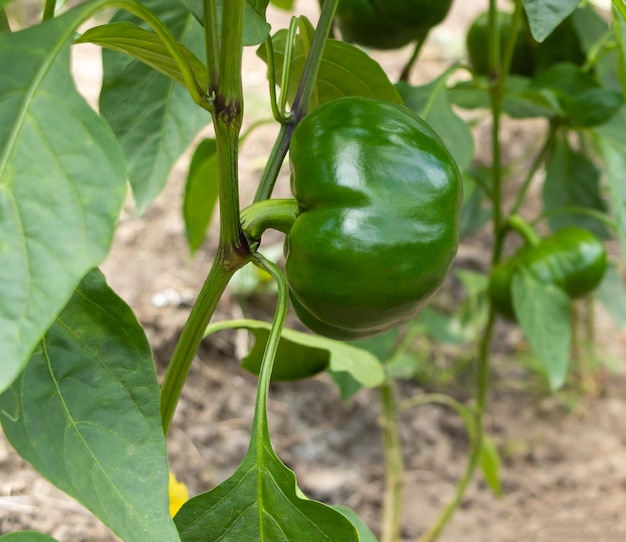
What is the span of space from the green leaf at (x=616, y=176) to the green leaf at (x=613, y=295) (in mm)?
316

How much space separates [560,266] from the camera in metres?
1.06

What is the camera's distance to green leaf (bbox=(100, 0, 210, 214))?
693mm

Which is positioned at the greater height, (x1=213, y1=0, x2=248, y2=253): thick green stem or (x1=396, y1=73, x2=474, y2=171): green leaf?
(x1=396, y1=73, x2=474, y2=171): green leaf

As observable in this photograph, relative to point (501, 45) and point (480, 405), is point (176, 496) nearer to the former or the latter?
point (480, 405)

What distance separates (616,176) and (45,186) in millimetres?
807

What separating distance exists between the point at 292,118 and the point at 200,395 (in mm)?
863

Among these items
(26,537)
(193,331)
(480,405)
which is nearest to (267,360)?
(193,331)

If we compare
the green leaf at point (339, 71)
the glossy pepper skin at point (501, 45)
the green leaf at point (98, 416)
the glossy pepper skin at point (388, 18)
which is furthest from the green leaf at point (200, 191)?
the green leaf at point (98, 416)

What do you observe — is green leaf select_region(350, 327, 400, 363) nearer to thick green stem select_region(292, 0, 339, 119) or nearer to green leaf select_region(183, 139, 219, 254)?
green leaf select_region(183, 139, 219, 254)

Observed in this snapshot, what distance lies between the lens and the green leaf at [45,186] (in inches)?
13.1

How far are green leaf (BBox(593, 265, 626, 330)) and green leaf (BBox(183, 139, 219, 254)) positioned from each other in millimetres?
643

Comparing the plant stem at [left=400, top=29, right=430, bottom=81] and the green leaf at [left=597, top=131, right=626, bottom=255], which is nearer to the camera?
the green leaf at [left=597, top=131, right=626, bottom=255]

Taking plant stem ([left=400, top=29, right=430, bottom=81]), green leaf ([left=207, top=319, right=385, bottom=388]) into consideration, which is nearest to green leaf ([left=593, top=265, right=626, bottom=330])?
plant stem ([left=400, top=29, right=430, bottom=81])

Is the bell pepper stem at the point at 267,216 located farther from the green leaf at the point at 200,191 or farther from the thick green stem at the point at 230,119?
the green leaf at the point at 200,191
